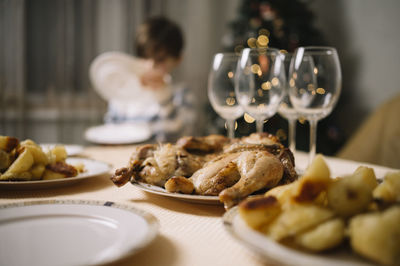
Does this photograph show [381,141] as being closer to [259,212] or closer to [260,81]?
[260,81]

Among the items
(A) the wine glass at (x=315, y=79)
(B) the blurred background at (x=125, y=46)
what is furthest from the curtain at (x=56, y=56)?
(A) the wine glass at (x=315, y=79)

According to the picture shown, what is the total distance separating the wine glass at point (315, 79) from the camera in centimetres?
89

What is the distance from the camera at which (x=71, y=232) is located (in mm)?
525

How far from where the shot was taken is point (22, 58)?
12.5 ft

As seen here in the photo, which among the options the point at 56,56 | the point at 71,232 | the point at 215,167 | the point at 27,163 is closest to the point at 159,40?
the point at 56,56

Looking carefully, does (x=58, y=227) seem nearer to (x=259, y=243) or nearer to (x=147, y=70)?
(x=259, y=243)

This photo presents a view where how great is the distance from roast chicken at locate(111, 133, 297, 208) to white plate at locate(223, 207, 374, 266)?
154 mm

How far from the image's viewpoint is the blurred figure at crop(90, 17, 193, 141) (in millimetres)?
3299

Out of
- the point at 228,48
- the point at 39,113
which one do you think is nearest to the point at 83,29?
the point at 39,113

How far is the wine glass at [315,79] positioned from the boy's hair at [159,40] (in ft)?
8.48

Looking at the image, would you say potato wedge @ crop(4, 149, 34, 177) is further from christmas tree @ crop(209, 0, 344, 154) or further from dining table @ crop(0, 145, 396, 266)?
christmas tree @ crop(209, 0, 344, 154)

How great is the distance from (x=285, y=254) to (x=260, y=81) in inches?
25.0

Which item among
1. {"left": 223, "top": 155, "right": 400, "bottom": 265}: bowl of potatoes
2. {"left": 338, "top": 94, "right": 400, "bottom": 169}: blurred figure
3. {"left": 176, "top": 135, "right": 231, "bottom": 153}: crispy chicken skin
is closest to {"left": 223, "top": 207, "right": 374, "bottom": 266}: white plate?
{"left": 223, "top": 155, "right": 400, "bottom": 265}: bowl of potatoes

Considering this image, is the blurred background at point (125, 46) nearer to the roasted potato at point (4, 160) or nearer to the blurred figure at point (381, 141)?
the blurred figure at point (381, 141)
